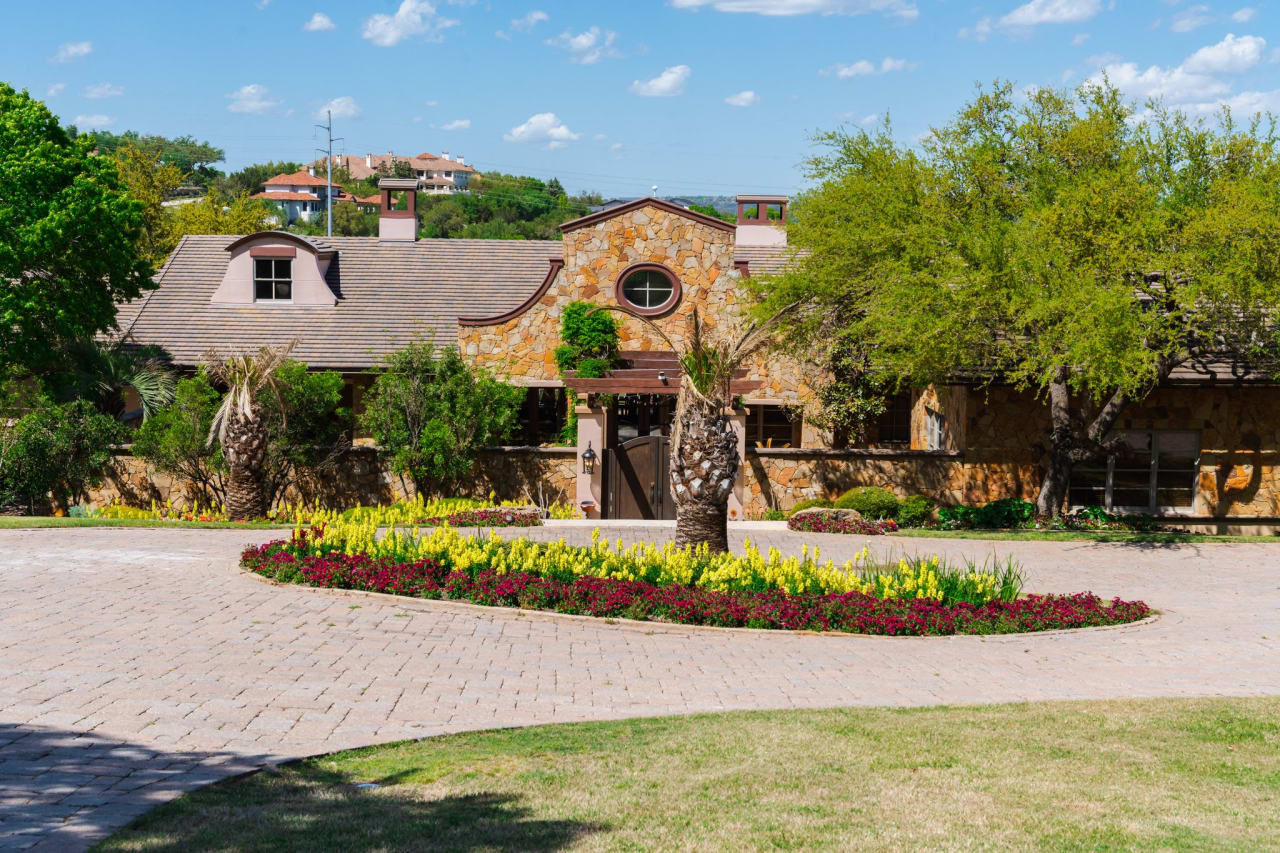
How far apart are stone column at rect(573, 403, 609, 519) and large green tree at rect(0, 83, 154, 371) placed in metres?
11.4

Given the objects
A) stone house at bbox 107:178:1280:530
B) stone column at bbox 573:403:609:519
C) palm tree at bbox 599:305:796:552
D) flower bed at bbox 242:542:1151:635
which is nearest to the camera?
flower bed at bbox 242:542:1151:635

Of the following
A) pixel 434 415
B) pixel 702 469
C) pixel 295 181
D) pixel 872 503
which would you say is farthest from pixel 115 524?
pixel 295 181

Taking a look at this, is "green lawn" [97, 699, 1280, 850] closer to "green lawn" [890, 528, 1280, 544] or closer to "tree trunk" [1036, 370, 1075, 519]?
"green lawn" [890, 528, 1280, 544]

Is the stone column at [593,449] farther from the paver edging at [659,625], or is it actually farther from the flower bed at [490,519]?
the paver edging at [659,625]

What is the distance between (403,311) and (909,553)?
17.0 meters

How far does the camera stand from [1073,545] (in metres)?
22.5

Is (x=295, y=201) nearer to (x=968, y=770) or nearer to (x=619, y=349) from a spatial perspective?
(x=619, y=349)

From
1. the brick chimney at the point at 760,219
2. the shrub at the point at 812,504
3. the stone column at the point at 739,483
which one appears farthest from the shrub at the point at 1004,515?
the brick chimney at the point at 760,219

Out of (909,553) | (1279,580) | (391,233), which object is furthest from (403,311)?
(1279,580)

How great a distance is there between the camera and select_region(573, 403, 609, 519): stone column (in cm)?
2658

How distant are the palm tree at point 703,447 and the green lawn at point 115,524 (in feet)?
30.6

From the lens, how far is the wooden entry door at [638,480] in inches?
1058

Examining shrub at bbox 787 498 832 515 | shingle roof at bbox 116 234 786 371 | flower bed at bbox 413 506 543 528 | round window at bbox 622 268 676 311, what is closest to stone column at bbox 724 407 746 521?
shrub at bbox 787 498 832 515

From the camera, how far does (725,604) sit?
14.9 meters
